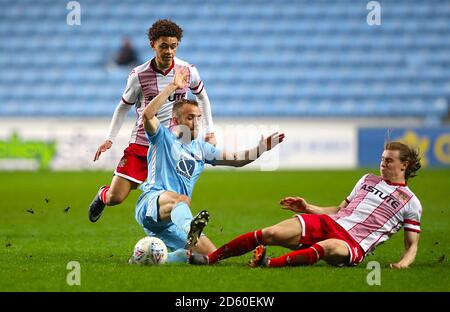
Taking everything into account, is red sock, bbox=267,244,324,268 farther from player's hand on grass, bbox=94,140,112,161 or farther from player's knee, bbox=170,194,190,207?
player's hand on grass, bbox=94,140,112,161

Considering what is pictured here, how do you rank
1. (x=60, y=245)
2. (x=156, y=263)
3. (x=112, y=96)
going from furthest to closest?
1. (x=112, y=96)
2. (x=60, y=245)
3. (x=156, y=263)

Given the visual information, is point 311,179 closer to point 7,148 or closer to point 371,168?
point 371,168

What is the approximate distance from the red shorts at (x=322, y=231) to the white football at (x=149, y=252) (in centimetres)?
102

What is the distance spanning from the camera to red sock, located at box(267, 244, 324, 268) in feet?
18.8

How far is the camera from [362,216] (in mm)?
6035

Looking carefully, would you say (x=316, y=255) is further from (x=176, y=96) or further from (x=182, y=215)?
(x=176, y=96)

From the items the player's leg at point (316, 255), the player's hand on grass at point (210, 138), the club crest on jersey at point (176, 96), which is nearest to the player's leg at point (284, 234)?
the player's leg at point (316, 255)

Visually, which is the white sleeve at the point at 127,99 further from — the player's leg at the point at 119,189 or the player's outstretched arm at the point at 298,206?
the player's outstretched arm at the point at 298,206

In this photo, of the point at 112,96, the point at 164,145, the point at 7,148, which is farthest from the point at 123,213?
the point at 112,96

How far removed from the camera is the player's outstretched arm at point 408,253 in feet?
19.2

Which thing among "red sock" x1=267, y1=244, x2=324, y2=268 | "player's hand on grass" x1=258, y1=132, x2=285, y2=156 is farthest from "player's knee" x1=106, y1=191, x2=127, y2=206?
"red sock" x1=267, y1=244, x2=324, y2=268

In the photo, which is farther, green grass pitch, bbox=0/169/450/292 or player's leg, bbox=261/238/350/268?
player's leg, bbox=261/238/350/268

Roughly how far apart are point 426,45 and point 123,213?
1467 cm

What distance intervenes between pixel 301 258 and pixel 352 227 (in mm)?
486
